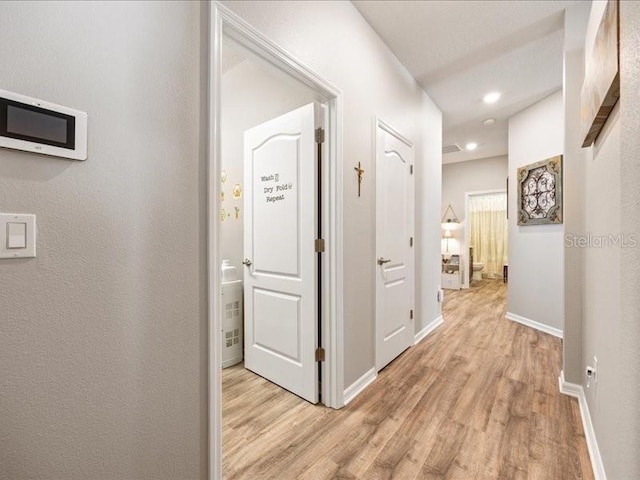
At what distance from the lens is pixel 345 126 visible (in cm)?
214

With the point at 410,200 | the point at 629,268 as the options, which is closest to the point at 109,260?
the point at 629,268

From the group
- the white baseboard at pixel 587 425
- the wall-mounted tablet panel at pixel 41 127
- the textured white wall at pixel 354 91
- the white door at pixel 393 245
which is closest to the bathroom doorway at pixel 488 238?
the white door at pixel 393 245

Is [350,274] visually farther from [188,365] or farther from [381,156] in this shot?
[188,365]

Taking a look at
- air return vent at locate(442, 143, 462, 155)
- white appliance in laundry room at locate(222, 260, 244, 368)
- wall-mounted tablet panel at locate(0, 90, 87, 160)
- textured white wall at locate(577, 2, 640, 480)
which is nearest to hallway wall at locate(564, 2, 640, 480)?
textured white wall at locate(577, 2, 640, 480)

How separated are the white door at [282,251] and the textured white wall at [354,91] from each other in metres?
0.27

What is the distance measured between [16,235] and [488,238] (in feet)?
28.2

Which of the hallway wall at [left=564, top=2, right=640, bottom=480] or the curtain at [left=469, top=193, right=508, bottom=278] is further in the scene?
the curtain at [left=469, top=193, right=508, bottom=278]

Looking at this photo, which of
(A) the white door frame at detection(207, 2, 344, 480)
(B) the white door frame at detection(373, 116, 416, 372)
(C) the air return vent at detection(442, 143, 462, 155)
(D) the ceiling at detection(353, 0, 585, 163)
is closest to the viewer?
(A) the white door frame at detection(207, 2, 344, 480)

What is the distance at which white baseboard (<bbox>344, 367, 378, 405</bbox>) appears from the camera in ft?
6.95

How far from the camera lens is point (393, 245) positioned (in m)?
2.82

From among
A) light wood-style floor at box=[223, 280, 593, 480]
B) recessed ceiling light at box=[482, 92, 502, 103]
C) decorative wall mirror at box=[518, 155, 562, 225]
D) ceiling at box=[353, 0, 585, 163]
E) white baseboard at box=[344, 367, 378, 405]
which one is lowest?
light wood-style floor at box=[223, 280, 593, 480]

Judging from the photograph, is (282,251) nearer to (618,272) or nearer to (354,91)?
(354,91)

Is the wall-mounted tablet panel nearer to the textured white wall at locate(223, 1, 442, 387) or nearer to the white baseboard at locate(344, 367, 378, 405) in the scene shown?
the textured white wall at locate(223, 1, 442, 387)

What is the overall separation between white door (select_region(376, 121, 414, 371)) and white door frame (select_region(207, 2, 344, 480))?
0.60 meters
